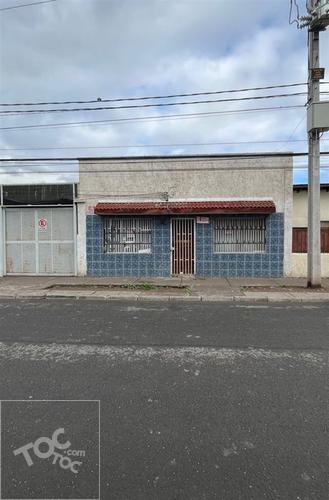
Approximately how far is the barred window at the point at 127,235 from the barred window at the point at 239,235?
275 centimetres

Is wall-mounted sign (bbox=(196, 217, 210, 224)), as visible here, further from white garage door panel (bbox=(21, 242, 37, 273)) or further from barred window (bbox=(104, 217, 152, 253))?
white garage door panel (bbox=(21, 242, 37, 273))

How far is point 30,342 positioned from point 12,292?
18.9 ft

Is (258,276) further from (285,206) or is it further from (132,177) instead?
(132,177)

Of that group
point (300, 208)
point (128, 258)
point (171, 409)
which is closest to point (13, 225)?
point (128, 258)

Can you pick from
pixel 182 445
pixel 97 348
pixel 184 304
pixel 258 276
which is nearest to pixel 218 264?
pixel 258 276

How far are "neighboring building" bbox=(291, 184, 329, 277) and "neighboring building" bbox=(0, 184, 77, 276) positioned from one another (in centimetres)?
883

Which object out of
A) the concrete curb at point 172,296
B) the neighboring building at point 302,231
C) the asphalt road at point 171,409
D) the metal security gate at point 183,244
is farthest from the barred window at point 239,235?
the asphalt road at point 171,409

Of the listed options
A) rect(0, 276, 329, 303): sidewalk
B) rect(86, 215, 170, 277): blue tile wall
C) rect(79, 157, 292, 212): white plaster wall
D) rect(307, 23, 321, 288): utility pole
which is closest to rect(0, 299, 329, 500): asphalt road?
rect(0, 276, 329, 303): sidewalk

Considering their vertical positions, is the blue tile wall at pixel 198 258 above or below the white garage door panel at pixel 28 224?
below

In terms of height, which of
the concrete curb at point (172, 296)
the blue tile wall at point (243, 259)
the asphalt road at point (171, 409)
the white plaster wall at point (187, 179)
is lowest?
the asphalt road at point (171, 409)

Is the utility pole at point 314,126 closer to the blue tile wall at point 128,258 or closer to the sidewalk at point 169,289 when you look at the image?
the sidewalk at point 169,289

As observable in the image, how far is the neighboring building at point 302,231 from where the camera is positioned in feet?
44.9

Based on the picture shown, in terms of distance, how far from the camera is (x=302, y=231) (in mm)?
14055

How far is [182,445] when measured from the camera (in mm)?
2961
